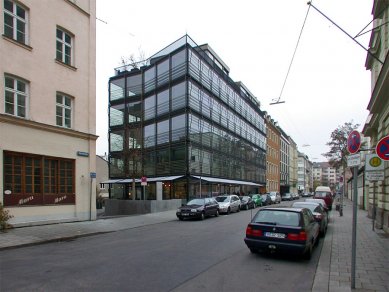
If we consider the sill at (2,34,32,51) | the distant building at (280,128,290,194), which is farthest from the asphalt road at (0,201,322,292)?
the distant building at (280,128,290,194)

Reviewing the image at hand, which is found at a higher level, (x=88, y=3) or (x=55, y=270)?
(x=88, y=3)

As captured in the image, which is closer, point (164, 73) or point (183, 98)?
point (183, 98)

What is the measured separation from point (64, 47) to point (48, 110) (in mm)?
3935

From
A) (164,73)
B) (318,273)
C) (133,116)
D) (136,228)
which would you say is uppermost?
(164,73)

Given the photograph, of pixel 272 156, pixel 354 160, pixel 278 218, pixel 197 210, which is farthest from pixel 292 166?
pixel 354 160

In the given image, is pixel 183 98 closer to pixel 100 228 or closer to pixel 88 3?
pixel 88 3

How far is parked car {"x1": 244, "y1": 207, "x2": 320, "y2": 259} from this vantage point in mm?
8914

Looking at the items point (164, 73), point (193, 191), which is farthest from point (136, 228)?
point (164, 73)

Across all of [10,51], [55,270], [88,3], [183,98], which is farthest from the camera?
[183,98]

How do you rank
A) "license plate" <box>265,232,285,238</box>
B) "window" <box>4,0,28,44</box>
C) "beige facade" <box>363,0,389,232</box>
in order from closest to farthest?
"license plate" <box>265,232,285,238</box>
"beige facade" <box>363,0,389,232</box>
"window" <box>4,0,28,44</box>

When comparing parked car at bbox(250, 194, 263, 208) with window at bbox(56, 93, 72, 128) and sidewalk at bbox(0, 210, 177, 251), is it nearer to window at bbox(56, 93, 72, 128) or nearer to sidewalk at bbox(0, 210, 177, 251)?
sidewalk at bbox(0, 210, 177, 251)

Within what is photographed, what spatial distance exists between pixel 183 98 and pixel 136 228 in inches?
744

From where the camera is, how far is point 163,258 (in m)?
9.15

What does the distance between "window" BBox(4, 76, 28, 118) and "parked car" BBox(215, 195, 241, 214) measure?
51.3 feet
